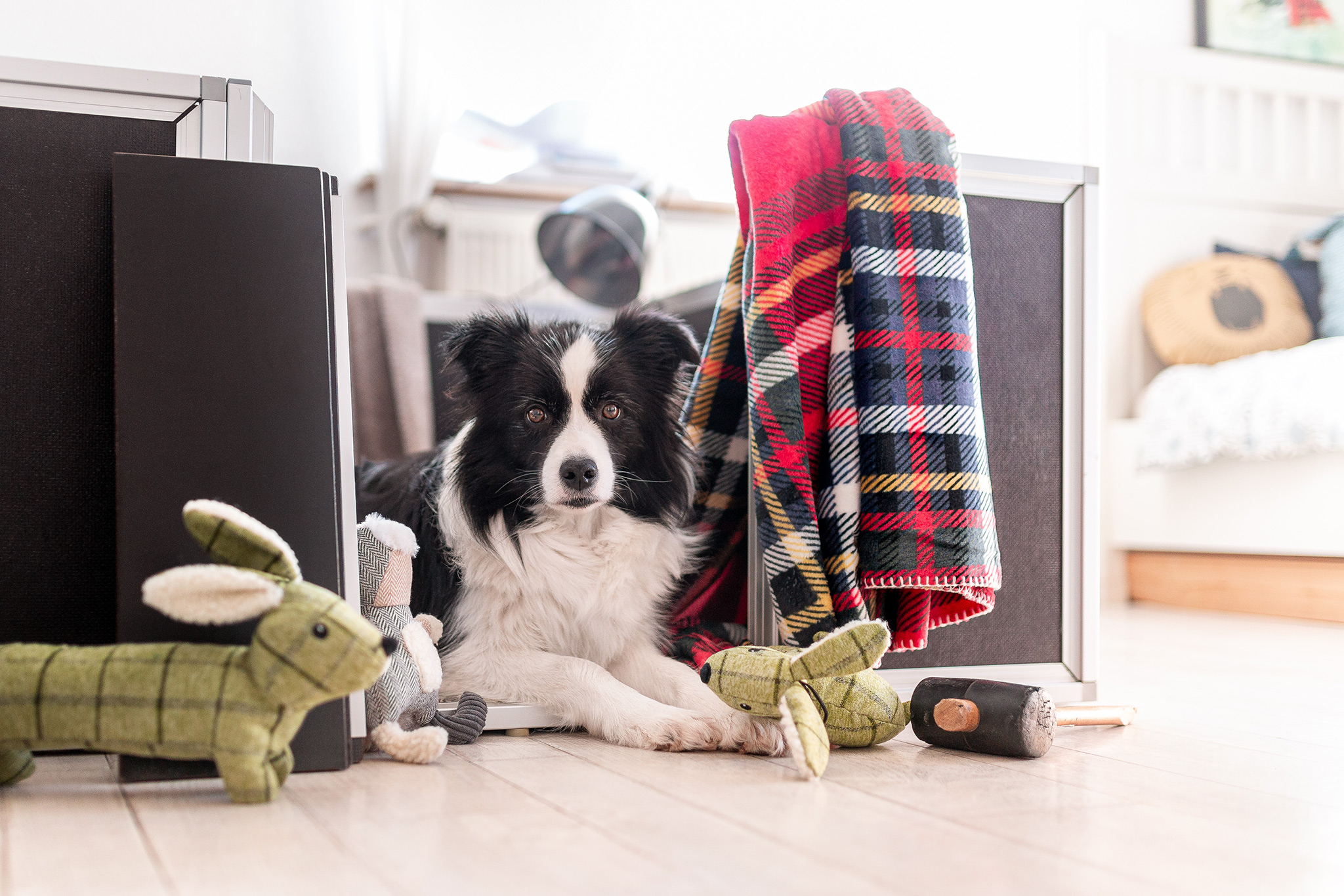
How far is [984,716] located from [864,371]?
50 centimetres

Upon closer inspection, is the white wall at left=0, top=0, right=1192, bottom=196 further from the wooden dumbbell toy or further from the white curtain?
the wooden dumbbell toy

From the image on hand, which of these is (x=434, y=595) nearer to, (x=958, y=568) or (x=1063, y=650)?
(x=958, y=568)

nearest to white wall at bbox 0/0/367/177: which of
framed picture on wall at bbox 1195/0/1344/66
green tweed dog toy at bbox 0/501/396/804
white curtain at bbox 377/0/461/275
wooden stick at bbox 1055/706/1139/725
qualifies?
white curtain at bbox 377/0/461/275

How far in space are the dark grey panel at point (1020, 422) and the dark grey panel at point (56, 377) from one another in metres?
1.18

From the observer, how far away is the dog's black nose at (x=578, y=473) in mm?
1525

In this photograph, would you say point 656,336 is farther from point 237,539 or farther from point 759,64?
point 759,64

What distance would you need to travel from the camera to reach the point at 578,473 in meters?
1.53

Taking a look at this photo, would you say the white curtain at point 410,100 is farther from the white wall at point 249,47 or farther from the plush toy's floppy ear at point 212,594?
the plush toy's floppy ear at point 212,594

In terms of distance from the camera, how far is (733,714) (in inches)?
55.5

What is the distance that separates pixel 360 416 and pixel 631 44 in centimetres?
197

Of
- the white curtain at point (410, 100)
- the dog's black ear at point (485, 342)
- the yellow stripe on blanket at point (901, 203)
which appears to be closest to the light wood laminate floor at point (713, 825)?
the dog's black ear at point (485, 342)

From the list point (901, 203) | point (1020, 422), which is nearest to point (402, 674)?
point (901, 203)

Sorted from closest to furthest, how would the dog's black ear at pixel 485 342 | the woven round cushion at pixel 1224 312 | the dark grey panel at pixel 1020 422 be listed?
1. the dog's black ear at pixel 485 342
2. the dark grey panel at pixel 1020 422
3. the woven round cushion at pixel 1224 312

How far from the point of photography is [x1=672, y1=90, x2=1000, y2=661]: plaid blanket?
1.48 meters
